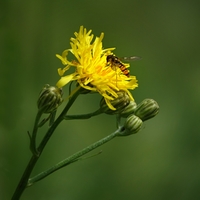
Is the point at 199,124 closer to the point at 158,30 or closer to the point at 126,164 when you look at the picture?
the point at 126,164

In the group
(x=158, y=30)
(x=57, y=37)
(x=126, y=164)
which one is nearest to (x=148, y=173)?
(x=126, y=164)

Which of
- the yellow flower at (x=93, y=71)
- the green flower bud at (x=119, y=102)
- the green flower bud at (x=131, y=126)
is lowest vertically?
the green flower bud at (x=131, y=126)

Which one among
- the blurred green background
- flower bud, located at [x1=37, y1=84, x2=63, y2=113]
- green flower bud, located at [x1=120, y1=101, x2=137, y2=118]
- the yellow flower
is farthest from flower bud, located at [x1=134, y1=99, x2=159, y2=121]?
the blurred green background

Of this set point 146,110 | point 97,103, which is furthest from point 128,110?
point 97,103

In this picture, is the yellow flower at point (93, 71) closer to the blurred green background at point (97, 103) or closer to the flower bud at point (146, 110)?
the flower bud at point (146, 110)

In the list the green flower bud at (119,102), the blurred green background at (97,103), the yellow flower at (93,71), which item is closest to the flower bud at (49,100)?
the yellow flower at (93,71)

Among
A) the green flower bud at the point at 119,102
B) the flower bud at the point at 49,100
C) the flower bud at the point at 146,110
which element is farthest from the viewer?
the flower bud at the point at 146,110
